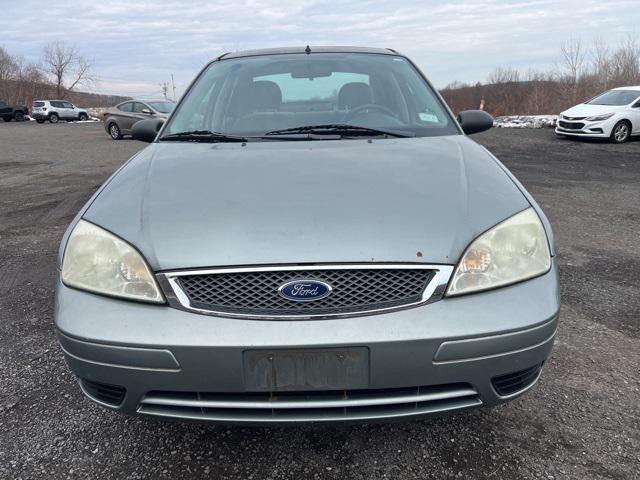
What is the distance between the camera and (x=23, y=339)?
266 cm

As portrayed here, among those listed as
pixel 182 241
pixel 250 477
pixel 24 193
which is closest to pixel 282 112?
pixel 182 241

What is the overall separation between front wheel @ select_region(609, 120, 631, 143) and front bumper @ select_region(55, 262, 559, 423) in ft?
41.9

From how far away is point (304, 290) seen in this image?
1.45m

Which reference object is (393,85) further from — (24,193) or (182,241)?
(24,193)

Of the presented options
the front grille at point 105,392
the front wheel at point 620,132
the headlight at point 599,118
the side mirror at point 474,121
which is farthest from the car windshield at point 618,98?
the front grille at point 105,392

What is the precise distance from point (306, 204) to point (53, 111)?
35.1m

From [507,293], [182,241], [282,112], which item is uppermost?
[282,112]

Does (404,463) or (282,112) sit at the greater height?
(282,112)

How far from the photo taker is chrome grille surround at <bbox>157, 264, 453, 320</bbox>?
1.45m

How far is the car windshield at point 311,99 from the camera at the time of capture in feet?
8.18

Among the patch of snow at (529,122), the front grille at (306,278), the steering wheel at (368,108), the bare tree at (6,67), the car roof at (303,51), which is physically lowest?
the front grille at (306,278)

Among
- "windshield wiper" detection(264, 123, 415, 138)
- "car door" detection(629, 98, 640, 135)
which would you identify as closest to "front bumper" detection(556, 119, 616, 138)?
"car door" detection(629, 98, 640, 135)

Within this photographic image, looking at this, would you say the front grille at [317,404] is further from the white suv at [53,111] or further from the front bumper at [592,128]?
the white suv at [53,111]

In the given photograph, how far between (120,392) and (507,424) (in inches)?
56.3
